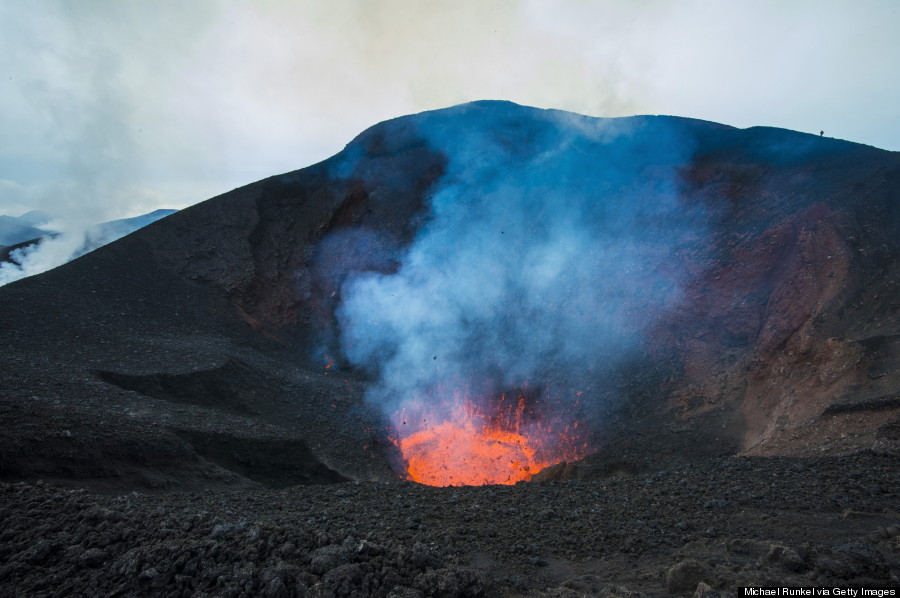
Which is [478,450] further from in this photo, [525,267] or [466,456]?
[525,267]

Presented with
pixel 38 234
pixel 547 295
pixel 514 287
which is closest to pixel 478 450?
pixel 547 295

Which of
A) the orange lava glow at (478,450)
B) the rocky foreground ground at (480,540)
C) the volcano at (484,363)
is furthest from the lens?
the orange lava glow at (478,450)

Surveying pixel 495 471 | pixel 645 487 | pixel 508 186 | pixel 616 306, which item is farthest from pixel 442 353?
pixel 645 487

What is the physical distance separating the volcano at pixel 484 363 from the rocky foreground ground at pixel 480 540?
37 millimetres

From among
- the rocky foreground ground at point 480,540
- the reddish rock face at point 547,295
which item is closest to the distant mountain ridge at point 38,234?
the reddish rock face at point 547,295

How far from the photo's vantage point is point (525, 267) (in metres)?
18.5

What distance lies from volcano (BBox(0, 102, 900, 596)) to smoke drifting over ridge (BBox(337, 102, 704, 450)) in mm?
106

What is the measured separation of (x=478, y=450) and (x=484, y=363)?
3100 millimetres

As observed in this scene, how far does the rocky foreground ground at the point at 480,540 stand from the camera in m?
3.46

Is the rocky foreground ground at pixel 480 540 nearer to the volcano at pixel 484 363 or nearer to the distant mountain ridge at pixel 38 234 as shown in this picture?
the volcano at pixel 484 363

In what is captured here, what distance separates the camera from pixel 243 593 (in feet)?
10.8

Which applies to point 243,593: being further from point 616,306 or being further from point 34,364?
point 616,306

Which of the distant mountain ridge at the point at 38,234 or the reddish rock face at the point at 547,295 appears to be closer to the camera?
the reddish rock face at the point at 547,295

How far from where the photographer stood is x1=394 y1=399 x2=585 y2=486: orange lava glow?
42.4 feet
